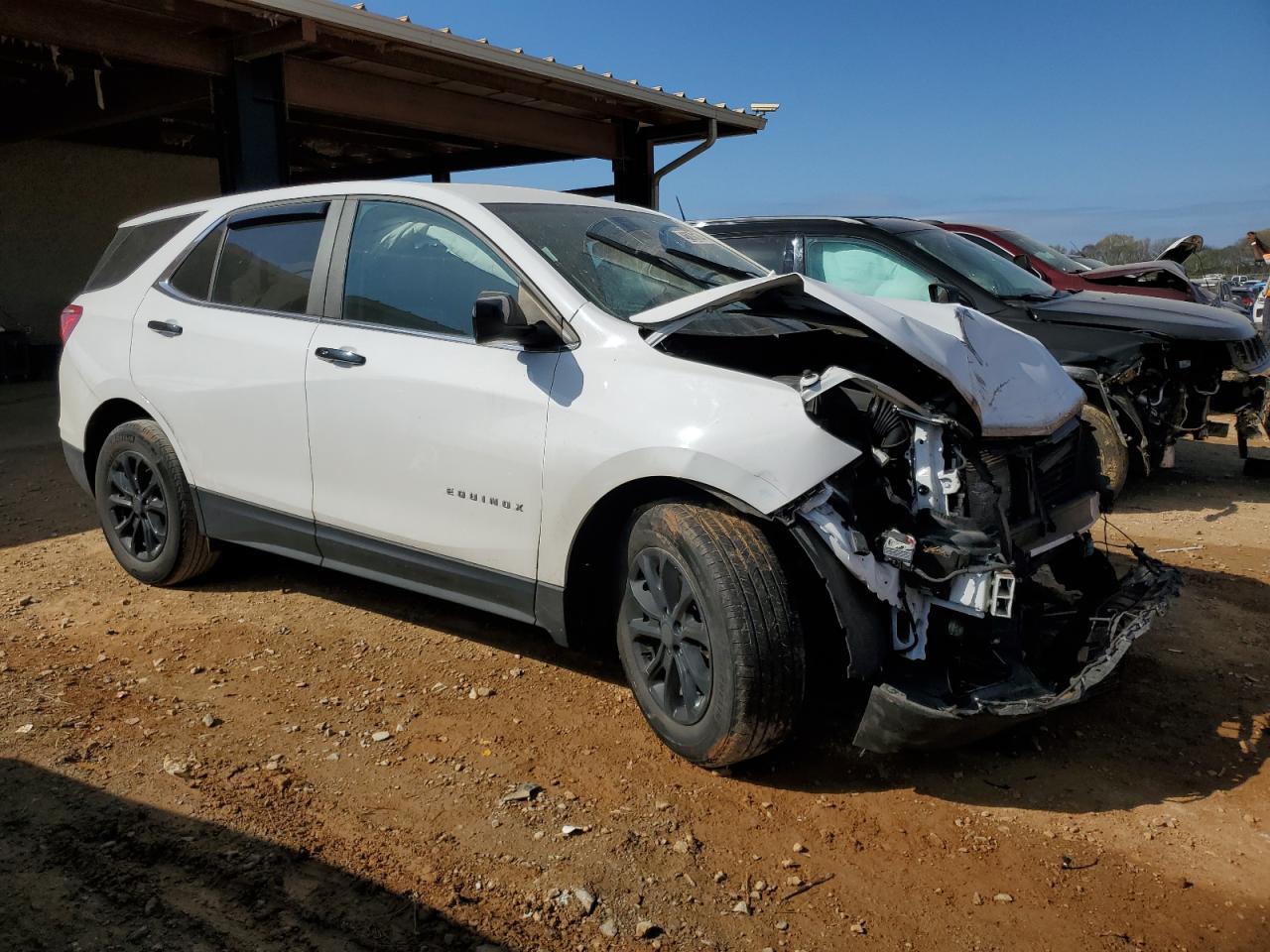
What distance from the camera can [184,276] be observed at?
479 centimetres

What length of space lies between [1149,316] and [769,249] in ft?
8.60

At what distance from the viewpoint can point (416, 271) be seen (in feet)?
13.1

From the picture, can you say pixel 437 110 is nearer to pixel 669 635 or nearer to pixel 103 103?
pixel 103 103

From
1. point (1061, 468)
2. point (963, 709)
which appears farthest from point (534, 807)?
point (1061, 468)

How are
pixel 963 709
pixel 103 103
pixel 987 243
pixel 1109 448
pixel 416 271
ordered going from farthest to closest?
1. pixel 103 103
2. pixel 987 243
3. pixel 1109 448
4. pixel 416 271
5. pixel 963 709

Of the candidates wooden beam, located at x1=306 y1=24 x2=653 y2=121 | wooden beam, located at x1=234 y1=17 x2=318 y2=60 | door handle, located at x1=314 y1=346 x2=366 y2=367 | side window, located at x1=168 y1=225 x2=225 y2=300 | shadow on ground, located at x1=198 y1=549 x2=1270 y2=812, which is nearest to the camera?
shadow on ground, located at x1=198 y1=549 x2=1270 y2=812

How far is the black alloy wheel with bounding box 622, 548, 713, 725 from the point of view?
3.21 metres

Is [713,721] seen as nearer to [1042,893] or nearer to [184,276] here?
[1042,893]

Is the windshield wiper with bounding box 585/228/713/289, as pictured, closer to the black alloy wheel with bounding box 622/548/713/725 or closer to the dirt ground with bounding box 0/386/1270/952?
the black alloy wheel with bounding box 622/548/713/725

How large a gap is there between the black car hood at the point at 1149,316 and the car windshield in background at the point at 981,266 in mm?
215

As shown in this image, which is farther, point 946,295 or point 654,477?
→ point 946,295

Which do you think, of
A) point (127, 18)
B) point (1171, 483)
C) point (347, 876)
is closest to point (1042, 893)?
point (347, 876)

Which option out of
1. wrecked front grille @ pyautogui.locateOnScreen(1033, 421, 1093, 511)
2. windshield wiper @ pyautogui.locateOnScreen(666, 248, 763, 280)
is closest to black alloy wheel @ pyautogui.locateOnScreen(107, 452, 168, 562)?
windshield wiper @ pyautogui.locateOnScreen(666, 248, 763, 280)

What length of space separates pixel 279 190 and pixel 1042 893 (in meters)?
4.09
